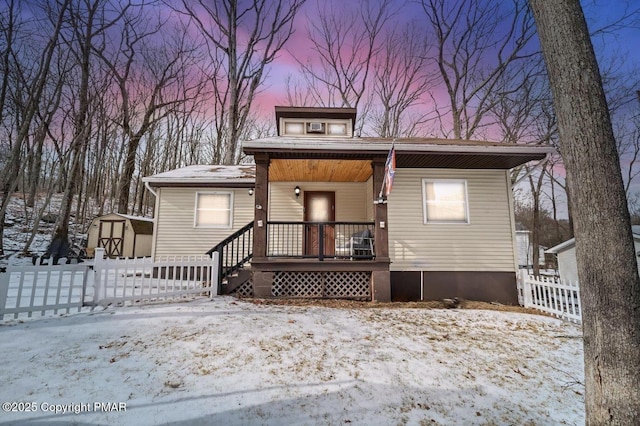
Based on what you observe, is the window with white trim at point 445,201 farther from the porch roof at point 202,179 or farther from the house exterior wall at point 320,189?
the porch roof at point 202,179

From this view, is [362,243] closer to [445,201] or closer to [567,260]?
[445,201]

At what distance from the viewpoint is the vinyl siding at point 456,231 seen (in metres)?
7.54

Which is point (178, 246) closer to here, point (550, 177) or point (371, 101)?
point (371, 101)

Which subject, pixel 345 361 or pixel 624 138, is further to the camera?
pixel 624 138

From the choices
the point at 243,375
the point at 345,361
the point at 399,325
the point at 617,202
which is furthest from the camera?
the point at 399,325

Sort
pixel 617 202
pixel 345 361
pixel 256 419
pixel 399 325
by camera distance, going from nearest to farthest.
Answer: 1. pixel 617 202
2. pixel 256 419
3. pixel 345 361
4. pixel 399 325

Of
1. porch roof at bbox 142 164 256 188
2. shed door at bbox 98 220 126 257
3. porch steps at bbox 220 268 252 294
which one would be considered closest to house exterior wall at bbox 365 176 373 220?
porch roof at bbox 142 164 256 188

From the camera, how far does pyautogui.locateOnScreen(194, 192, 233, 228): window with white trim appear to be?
32.8 ft

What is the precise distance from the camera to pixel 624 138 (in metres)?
20.8

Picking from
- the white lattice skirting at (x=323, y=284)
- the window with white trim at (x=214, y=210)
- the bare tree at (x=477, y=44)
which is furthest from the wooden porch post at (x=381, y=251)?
the bare tree at (x=477, y=44)

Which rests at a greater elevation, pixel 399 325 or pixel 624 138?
pixel 624 138

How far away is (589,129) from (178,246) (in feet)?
34.6

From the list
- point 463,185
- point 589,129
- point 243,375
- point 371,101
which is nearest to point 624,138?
point 371,101

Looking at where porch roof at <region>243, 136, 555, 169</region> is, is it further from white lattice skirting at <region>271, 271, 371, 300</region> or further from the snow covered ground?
the snow covered ground
